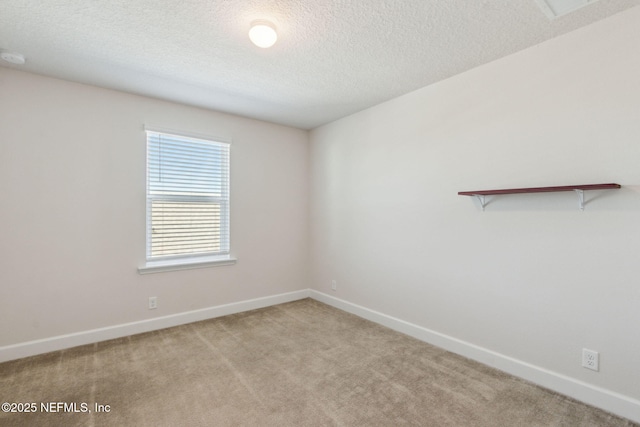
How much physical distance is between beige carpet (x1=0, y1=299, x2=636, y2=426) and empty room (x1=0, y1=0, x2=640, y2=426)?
2 cm

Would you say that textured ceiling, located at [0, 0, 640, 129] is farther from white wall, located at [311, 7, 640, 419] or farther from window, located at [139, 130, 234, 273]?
window, located at [139, 130, 234, 273]

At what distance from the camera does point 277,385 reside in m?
2.25

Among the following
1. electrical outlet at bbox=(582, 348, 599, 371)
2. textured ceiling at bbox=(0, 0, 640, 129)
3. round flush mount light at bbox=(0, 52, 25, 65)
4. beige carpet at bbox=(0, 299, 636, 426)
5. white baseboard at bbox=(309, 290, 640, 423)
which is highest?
textured ceiling at bbox=(0, 0, 640, 129)

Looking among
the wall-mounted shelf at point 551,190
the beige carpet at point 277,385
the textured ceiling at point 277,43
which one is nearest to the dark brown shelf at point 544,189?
the wall-mounted shelf at point 551,190

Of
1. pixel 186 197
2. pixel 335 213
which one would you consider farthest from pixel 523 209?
pixel 186 197

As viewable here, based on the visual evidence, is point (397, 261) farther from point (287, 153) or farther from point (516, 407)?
point (287, 153)

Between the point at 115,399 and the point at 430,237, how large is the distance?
286cm

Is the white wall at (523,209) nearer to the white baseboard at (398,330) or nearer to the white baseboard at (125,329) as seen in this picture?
the white baseboard at (398,330)

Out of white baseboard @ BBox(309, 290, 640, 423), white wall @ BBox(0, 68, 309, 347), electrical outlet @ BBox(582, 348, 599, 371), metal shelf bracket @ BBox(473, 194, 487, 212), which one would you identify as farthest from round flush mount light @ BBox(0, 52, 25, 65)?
electrical outlet @ BBox(582, 348, 599, 371)

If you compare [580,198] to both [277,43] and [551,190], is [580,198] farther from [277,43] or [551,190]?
[277,43]

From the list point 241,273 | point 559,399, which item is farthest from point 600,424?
point 241,273

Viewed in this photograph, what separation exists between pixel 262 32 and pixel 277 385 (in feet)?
8.12

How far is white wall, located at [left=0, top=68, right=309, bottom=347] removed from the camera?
2.66 metres

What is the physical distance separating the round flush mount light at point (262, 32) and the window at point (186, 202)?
1933mm
